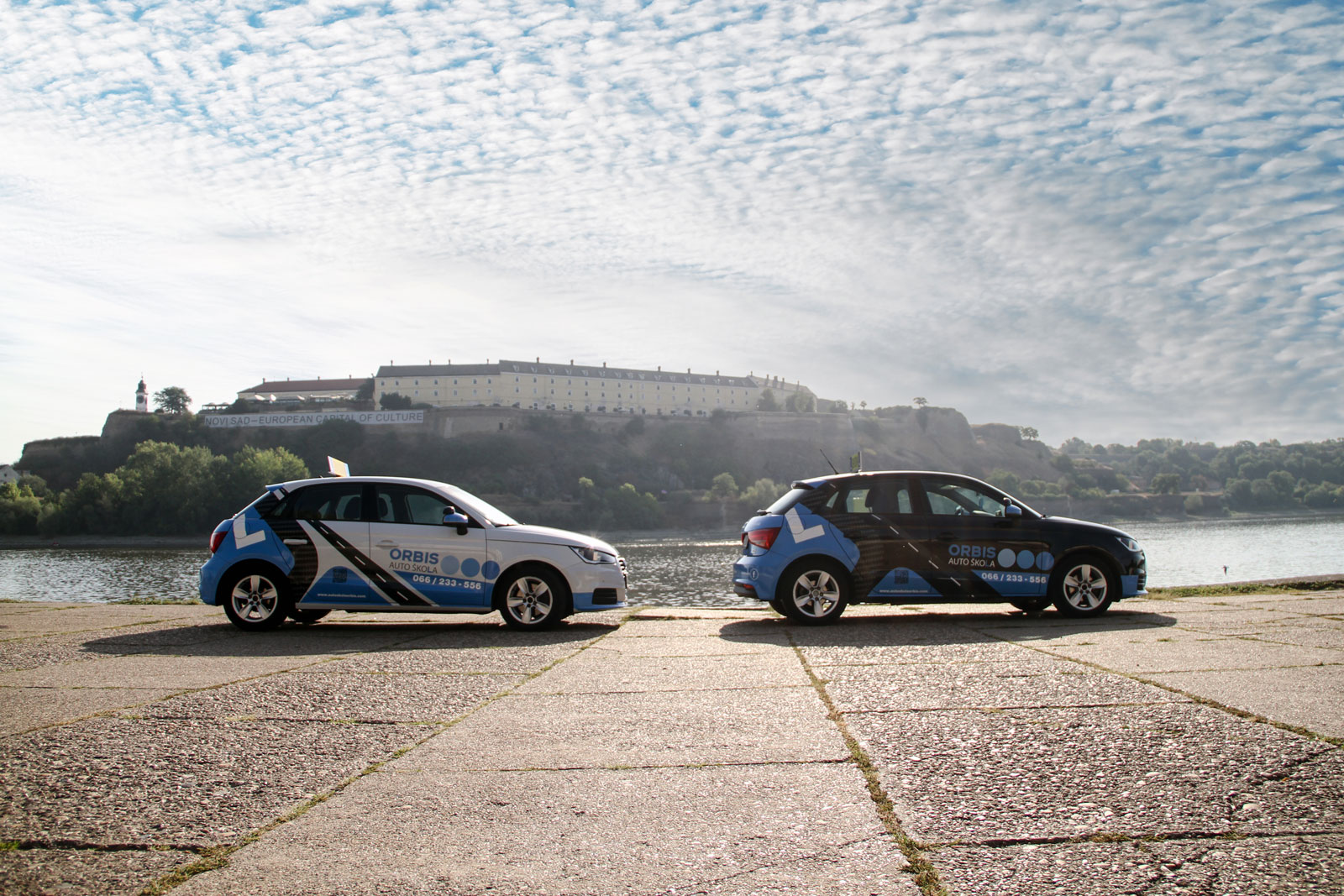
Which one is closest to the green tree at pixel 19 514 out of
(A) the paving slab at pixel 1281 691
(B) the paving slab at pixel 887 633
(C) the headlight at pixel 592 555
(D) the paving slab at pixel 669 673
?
(C) the headlight at pixel 592 555

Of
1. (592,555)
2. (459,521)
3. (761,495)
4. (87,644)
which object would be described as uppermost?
(761,495)

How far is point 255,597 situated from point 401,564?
5.05 ft

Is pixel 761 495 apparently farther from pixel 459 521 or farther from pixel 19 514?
pixel 459 521

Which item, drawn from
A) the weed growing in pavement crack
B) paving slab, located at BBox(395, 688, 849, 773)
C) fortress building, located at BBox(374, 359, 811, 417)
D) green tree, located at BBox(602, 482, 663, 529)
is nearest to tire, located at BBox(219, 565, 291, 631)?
paving slab, located at BBox(395, 688, 849, 773)

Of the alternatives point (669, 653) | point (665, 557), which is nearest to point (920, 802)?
point (669, 653)

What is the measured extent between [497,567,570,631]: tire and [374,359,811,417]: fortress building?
11792cm

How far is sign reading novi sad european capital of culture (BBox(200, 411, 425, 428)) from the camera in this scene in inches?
4195

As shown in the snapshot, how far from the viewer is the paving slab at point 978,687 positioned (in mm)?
4637

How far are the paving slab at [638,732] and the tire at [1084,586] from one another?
5.53 metres

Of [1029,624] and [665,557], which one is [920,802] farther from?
[665,557]

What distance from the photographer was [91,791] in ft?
10.7

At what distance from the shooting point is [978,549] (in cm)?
944

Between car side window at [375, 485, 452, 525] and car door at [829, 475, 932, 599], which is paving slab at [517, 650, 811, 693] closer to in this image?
car door at [829, 475, 932, 599]

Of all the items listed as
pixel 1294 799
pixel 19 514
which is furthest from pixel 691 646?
pixel 19 514
